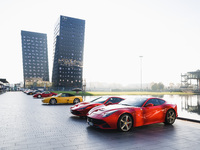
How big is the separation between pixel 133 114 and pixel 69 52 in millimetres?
134624

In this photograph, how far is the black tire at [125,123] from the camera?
654cm

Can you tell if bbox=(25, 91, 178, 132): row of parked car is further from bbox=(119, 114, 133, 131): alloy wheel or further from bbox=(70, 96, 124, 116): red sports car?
bbox=(70, 96, 124, 116): red sports car

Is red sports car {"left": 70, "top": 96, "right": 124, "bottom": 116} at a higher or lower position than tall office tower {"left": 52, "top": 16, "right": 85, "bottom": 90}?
lower

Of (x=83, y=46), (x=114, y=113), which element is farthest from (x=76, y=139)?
(x=83, y=46)

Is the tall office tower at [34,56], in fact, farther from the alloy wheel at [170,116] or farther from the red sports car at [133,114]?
the alloy wheel at [170,116]

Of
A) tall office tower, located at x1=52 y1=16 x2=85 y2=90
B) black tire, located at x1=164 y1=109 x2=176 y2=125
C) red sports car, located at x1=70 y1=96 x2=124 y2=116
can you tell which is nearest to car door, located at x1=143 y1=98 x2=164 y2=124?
black tire, located at x1=164 y1=109 x2=176 y2=125

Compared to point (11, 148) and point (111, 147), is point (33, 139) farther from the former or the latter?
point (111, 147)

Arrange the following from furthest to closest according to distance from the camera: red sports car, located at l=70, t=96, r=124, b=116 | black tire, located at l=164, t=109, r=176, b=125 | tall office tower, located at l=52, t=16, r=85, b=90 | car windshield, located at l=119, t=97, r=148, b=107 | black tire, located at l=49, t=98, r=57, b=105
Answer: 1. tall office tower, located at l=52, t=16, r=85, b=90
2. black tire, located at l=49, t=98, r=57, b=105
3. red sports car, located at l=70, t=96, r=124, b=116
4. black tire, located at l=164, t=109, r=176, b=125
5. car windshield, located at l=119, t=97, r=148, b=107

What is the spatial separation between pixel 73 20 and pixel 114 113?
143 meters

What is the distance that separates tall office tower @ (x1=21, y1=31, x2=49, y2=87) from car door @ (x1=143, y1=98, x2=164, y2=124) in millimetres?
154502

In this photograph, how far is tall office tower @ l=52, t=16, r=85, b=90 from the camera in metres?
134

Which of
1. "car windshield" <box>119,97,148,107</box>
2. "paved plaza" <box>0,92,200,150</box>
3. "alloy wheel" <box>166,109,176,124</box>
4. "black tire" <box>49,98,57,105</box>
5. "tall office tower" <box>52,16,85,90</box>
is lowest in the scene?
"black tire" <box>49,98,57,105</box>

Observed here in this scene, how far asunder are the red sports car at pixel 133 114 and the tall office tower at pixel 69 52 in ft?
416

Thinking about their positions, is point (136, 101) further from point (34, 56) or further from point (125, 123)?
point (34, 56)
